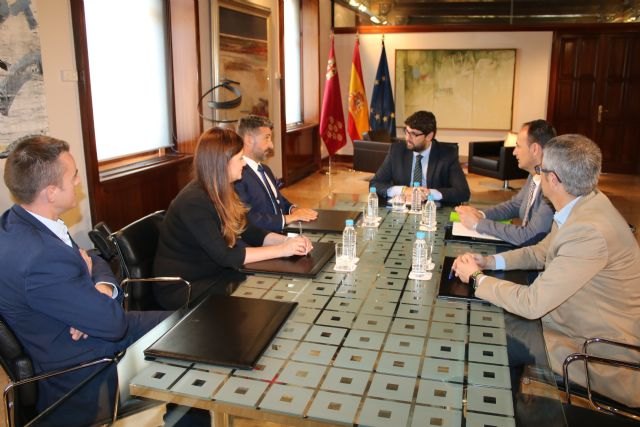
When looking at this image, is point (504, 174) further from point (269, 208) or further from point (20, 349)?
point (20, 349)

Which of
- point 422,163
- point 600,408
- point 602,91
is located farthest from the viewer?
point 602,91

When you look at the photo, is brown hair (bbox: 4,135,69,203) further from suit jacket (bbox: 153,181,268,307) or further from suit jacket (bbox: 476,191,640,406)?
suit jacket (bbox: 476,191,640,406)

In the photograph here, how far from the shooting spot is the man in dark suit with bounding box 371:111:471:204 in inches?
143

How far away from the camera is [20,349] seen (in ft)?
5.44

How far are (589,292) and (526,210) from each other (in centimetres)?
109

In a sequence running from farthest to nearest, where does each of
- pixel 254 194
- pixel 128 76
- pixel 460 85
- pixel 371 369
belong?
pixel 460 85, pixel 128 76, pixel 254 194, pixel 371 369

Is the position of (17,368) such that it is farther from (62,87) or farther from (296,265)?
(62,87)

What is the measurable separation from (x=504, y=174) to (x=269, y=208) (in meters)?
5.31

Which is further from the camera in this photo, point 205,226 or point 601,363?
point 205,226

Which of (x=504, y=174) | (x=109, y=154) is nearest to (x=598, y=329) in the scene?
(x=109, y=154)

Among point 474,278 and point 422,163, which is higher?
point 422,163

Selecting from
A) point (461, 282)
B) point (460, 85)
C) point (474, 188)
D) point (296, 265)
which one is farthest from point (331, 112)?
point (461, 282)

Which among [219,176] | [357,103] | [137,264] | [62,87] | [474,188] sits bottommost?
[474,188]

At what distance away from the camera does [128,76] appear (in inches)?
179
